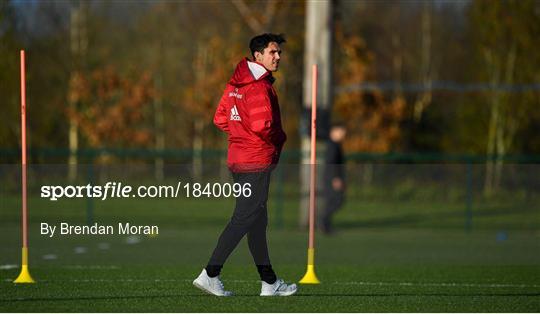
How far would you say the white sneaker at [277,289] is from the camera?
10.4 m

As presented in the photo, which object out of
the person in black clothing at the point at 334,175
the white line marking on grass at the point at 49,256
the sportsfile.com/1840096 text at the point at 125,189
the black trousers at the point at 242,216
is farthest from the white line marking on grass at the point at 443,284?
the sportsfile.com/1840096 text at the point at 125,189

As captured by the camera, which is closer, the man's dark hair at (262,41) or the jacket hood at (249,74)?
the jacket hood at (249,74)

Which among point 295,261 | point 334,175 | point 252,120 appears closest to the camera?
point 252,120

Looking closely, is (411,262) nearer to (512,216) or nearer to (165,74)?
(512,216)

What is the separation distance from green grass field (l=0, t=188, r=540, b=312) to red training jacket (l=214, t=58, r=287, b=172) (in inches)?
47.9

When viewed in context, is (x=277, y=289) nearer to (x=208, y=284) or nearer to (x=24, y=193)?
(x=208, y=284)

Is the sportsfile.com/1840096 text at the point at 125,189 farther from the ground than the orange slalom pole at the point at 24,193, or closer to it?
closer to it

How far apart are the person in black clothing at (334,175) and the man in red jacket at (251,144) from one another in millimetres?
10573

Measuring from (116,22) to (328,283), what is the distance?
33.7 meters

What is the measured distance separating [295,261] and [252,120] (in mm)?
6490

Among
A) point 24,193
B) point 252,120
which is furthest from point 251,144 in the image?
point 24,193

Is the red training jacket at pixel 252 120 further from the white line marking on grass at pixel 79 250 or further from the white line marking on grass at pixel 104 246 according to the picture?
the white line marking on grass at pixel 104 246

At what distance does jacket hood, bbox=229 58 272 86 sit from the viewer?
10.0 m

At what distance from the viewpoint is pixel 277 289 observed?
10422 millimetres
